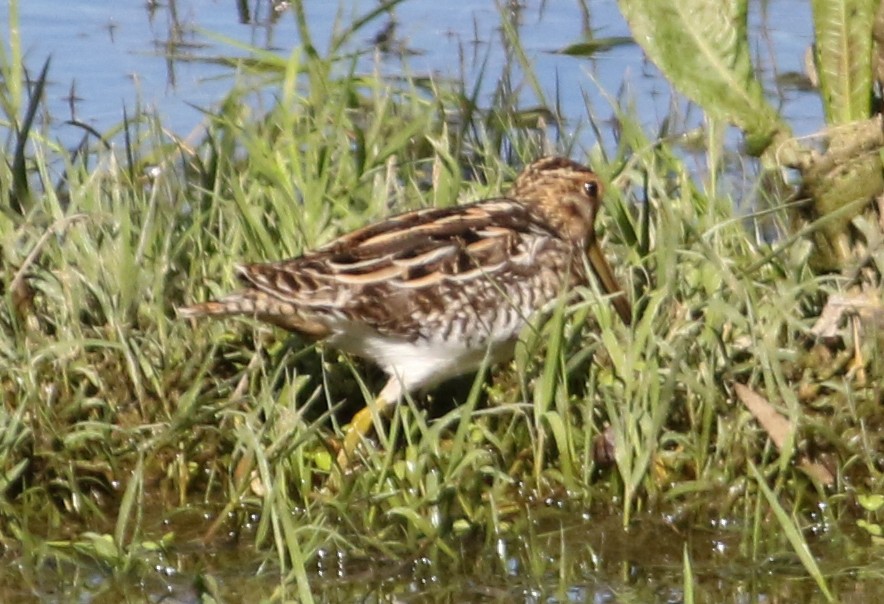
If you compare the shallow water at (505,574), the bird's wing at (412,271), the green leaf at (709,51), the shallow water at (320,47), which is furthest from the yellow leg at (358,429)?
the shallow water at (320,47)

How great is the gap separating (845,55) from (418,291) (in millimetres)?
1285

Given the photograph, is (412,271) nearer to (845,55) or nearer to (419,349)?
(419,349)

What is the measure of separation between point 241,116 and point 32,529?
1717 mm

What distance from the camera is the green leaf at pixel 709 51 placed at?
5.10 meters

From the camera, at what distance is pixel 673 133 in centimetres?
595

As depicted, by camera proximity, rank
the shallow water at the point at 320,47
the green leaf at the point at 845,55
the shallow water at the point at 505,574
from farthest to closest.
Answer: the shallow water at the point at 320,47 < the green leaf at the point at 845,55 < the shallow water at the point at 505,574

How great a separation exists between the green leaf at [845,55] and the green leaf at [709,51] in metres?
0.16

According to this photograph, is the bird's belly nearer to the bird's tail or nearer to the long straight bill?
the bird's tail

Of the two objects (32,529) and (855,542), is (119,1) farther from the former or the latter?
(855,542)

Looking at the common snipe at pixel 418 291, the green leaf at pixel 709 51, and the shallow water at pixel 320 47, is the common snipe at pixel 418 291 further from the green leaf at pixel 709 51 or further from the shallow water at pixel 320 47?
the shallow water at pixel 320 47

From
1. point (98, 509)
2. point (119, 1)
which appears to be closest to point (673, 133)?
point (98, 509)

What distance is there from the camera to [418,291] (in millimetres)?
4699

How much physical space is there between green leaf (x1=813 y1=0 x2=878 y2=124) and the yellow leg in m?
1.42

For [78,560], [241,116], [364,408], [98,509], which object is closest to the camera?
[78,560]
